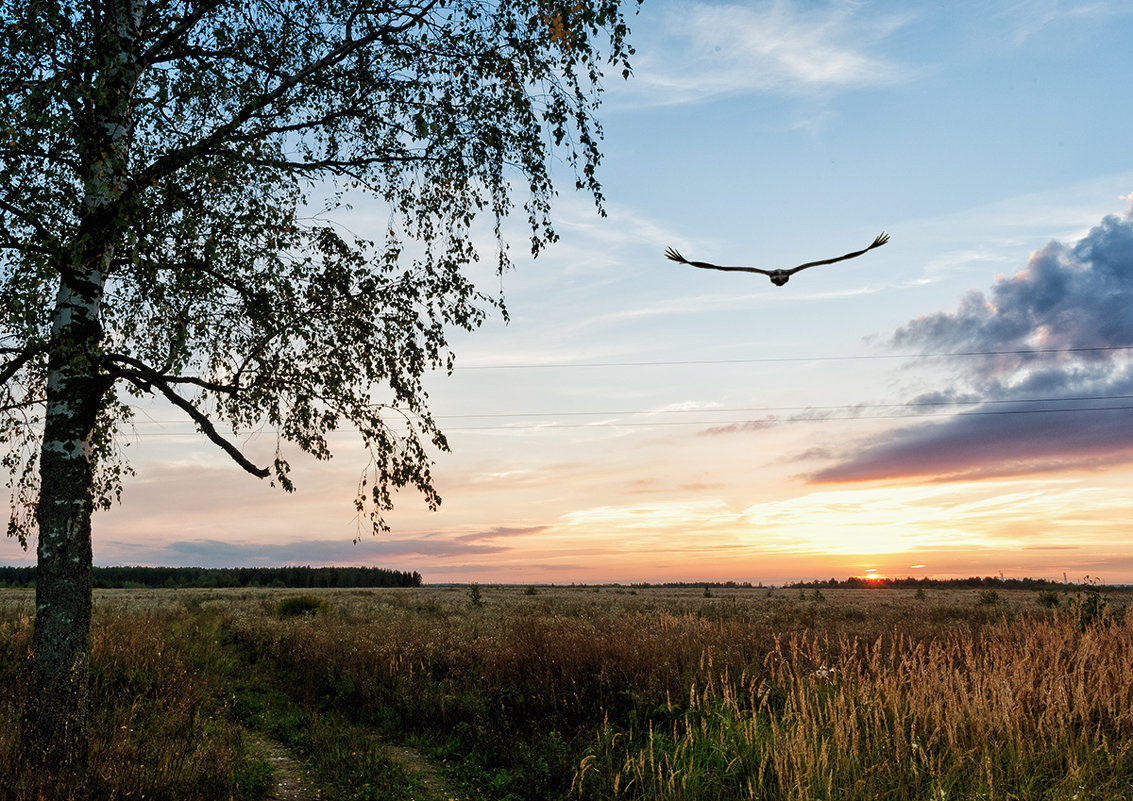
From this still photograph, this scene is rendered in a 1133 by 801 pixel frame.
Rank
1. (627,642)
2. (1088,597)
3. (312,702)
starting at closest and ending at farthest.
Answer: (627,642), (312,702), (1088,597)

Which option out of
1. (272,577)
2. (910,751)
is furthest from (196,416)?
(272,577)

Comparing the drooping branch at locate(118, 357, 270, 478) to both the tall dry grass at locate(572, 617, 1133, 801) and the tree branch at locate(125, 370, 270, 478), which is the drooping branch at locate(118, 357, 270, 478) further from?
the tall dry grass at locate(572, 617, 1133, 801)

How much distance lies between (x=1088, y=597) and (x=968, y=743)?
9061 millimetres

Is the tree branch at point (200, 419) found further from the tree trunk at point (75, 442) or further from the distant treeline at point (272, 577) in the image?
the distant treeline at point (272, 577)

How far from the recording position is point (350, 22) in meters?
8.77

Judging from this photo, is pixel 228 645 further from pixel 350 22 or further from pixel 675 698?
pixel 350 22

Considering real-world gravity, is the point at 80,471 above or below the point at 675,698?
above

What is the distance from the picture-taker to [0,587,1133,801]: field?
6113 millimetres

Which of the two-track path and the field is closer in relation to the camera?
the field

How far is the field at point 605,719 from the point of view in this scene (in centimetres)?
611

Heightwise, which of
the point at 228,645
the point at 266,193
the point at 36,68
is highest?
the point at 36,68

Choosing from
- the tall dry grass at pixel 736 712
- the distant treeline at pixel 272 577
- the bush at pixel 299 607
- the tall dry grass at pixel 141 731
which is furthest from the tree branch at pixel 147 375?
the distant treeline at pixel 272 577

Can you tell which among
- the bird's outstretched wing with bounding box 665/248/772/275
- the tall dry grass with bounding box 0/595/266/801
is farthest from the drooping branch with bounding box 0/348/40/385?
the bird's outstretched wing with bounding box 665/248/772/275

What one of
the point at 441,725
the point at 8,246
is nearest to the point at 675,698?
the point at 441,725
